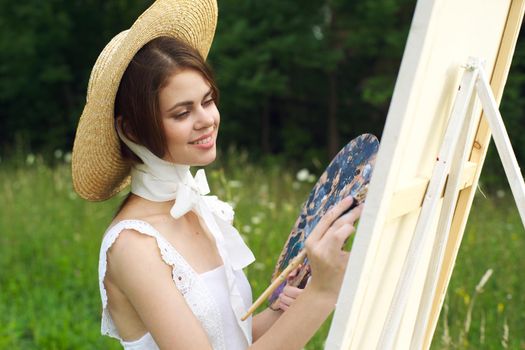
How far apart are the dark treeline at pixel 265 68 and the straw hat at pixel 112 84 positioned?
8.62 m

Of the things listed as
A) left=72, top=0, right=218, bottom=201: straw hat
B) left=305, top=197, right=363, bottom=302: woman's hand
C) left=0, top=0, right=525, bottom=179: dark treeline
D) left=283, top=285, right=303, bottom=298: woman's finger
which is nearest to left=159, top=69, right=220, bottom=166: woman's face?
left=72, top=0, right=218, bottom=201: straw hat

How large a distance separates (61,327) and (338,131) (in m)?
9.75

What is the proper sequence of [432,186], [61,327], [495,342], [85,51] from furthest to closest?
[85,51], [61,327], [495,342], [432,186]

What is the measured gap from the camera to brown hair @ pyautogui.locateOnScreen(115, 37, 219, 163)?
1.61 meters

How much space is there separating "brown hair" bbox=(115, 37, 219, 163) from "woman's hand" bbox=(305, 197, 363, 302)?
462 millimetres

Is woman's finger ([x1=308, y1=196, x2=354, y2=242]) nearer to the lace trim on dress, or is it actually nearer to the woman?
the woman

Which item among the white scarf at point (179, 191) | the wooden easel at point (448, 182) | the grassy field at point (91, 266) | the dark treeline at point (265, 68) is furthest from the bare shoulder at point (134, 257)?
the dark treeline at point (265, 68)

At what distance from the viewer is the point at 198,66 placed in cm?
167

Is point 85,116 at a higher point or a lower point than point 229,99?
lower

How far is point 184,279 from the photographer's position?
1.64 metres

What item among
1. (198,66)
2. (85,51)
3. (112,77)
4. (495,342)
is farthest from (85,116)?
(85,51)

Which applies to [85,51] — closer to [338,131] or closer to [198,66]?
[338,131]

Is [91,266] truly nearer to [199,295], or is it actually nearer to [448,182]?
[199,295]

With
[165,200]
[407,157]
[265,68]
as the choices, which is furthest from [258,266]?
[265,68]
